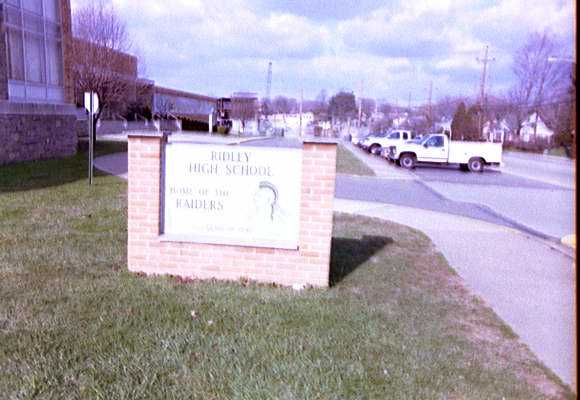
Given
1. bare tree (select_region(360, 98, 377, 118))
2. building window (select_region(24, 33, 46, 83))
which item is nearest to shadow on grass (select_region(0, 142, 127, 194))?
building window (select_region(24, 33, 46, 83))

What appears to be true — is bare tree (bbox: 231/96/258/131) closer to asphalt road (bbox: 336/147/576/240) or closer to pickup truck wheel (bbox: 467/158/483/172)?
pickup truck wheel (bbox: 467/158/483/172)

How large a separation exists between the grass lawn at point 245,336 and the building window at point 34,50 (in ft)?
43.1

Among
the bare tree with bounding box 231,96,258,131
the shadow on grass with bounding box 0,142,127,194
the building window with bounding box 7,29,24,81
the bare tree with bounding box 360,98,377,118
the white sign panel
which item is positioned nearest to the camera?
the white sign panel

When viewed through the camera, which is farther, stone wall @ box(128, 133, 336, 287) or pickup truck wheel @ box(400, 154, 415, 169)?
Answer: pickup truck wheel @ box(400, 154, 415, 169)

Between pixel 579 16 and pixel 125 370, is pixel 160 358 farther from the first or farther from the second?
pixel 579 16

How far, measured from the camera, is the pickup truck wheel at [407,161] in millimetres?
26131

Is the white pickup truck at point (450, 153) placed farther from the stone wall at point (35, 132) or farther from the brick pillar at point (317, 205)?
the brick pillar at point (317, 205)

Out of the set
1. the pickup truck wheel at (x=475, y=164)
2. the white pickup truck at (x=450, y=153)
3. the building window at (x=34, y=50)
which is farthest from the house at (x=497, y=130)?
the building window at (x=34, y=50)

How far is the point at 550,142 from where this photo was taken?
50.6 m

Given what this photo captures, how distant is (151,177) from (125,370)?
8.06 ft

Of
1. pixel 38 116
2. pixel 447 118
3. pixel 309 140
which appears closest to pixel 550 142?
pixel 447 118

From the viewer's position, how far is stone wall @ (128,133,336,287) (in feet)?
17.8

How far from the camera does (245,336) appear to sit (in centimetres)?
423

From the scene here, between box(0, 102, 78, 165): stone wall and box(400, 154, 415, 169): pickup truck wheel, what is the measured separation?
1520cm
